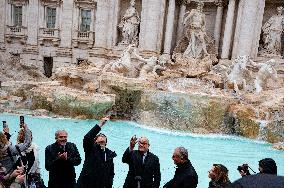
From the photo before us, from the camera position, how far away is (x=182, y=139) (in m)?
12.3

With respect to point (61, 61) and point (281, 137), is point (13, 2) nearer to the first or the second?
point (61, 61)

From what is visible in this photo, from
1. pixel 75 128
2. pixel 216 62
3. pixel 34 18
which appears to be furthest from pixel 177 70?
pixel 34 18

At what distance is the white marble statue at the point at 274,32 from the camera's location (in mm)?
19031

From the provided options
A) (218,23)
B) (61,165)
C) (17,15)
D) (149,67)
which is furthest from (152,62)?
(61,165)

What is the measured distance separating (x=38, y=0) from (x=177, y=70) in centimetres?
976

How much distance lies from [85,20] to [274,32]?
1055 centimetres

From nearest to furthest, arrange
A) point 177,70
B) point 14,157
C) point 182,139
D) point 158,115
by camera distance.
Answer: point 14,157, point 182,139, point 158,115, point 177,70

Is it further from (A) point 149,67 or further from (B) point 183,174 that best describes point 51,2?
(B) point 183,174

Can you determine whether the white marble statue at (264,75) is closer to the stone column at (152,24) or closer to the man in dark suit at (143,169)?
the stone column at (152,24)

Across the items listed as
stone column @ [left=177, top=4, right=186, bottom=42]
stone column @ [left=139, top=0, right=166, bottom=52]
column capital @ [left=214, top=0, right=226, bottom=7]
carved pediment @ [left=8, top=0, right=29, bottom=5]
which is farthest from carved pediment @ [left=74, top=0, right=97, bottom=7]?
column capital @ [left=214, top=0, right=226, bottom=7]

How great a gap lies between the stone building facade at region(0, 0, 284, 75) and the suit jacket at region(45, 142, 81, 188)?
15.5 metres

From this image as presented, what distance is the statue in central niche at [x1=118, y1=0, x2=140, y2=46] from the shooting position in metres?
20.3

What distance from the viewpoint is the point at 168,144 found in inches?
444

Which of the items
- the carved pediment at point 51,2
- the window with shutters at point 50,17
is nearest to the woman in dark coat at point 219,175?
the carved pediment at point 51,2
